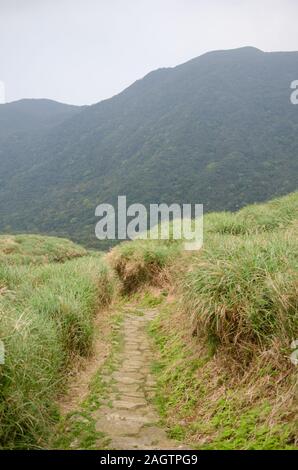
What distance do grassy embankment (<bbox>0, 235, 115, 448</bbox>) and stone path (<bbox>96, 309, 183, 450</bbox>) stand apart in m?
0.55

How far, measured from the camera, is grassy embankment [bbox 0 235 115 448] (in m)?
3.82

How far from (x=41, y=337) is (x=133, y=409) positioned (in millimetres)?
1249

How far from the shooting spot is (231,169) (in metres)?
54.0

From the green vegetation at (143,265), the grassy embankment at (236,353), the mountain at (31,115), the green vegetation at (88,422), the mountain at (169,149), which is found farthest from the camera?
the mountain at (31,115)

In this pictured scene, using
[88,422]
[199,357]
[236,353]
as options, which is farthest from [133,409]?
[236,353]

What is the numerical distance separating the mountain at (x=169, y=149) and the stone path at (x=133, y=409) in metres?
32.7

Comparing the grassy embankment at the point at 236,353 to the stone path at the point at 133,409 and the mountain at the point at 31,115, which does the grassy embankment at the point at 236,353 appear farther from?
the mountain at the point at 31,115

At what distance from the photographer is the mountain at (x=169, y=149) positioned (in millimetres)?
50875

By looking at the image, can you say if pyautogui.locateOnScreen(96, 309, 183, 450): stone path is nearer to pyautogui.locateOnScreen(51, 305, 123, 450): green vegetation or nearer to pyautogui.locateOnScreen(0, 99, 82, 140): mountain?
pyautogui.locateOnScreen(51, 305, 123, 450): green vegetation

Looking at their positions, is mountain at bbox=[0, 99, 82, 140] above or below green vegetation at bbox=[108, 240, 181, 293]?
above

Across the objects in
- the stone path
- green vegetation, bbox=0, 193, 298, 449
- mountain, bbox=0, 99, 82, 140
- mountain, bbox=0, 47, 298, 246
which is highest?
mountain, bbox=0, 99, 82, 140

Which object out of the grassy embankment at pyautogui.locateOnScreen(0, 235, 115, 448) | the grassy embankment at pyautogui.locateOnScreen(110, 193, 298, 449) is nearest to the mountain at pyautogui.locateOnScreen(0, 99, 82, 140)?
the grassy embankment at pyautogui.locateOnScreen(0, 235, 115, 448)

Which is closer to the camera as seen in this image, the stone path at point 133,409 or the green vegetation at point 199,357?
the green vegetation at point 199,357

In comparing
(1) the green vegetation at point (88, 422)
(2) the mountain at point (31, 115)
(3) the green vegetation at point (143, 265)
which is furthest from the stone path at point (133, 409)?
(2) the mountain at point (31, 115)
